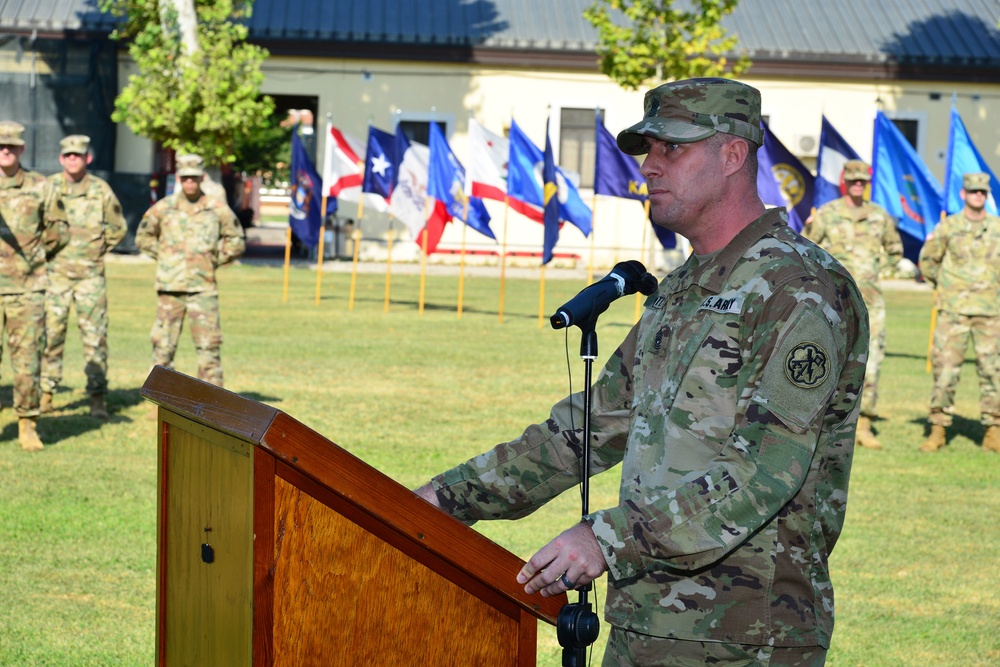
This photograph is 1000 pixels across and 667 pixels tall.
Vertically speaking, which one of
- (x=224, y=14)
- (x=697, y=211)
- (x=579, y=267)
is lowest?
(x=579, y=267)

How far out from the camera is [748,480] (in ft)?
8.71

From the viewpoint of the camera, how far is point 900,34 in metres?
36.8

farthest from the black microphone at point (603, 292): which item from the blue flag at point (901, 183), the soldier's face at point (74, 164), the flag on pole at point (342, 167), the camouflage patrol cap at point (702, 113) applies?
the flag on pole at point (342, 167)

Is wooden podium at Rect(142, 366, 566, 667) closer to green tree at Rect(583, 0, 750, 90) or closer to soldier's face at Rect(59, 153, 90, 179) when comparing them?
soldier's face at Rect(59, 153, 90, 179)

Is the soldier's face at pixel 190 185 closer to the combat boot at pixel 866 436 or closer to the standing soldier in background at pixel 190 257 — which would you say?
the standing soldier in background at pixel 190 257

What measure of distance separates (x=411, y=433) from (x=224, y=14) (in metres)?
21.3

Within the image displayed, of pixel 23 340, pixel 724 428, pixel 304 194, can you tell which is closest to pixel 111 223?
pixel 23 340

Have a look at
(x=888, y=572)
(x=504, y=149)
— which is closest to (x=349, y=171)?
(x=504, y=149)

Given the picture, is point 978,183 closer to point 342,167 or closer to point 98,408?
point 98,408

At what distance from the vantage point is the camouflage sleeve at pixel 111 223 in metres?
12.2

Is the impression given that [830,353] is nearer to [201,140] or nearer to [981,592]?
[981,592]

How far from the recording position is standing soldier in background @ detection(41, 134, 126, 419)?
38.5 feet

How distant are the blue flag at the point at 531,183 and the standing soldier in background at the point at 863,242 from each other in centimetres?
793

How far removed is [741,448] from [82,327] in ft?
33.0
